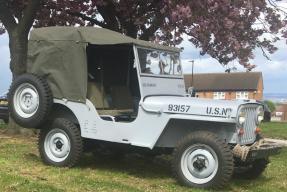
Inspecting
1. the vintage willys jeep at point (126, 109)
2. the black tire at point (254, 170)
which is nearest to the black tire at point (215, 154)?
the vintage willys jeep at point (126, 109)

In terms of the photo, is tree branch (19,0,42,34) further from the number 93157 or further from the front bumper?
the front bumper

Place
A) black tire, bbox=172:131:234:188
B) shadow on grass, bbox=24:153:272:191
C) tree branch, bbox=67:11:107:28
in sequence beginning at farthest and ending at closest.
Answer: tree branch, bbox=67:11:107:28, shadow on grass, bbox=24:153:272:191, black tire, bbox=172:131:234:188

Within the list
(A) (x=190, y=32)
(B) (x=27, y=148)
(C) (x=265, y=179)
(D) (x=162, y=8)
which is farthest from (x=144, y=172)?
(A) (x=190, y=32)

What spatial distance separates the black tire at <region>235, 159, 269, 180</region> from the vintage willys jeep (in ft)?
0.05

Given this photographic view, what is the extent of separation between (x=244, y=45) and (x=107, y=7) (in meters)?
4.64

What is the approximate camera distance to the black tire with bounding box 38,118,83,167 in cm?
1005

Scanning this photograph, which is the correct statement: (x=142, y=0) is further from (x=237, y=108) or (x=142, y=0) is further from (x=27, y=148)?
(x=237, y=108)

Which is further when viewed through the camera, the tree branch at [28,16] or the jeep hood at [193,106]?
the tree branch at [28,16]

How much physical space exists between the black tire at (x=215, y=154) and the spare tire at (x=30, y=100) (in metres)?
2.34

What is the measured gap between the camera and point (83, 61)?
1009 cm

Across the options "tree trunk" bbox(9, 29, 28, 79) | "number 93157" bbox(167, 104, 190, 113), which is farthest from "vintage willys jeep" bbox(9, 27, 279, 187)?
"tree trunk" bbox(9, 29, 28, 79)

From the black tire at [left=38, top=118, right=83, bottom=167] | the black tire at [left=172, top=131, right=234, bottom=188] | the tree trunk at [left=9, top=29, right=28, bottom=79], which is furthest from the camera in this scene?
the tree trunk at [left=9, top=29, right=28, bottom=79]

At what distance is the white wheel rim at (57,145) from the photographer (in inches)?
404

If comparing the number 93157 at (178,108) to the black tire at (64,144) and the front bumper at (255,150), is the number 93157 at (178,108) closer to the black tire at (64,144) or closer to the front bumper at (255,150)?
the front bumper at (255,150)
